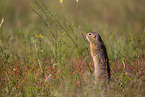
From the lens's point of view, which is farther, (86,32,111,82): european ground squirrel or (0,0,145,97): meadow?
(86,32,111,82): european ground squirrel

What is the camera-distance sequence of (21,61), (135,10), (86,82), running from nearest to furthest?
1. (86,82)
2. (21,61)
3. (135,10)

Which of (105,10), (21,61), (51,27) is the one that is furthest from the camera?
(105,10)

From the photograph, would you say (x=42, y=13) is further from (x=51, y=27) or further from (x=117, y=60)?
(x=117, y=60)

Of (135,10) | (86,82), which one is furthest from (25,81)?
(135,10)

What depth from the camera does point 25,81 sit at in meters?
3.41

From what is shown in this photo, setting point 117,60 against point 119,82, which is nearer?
point 119,82

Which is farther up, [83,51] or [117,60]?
[83,51]

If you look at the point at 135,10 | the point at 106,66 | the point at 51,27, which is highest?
the point at 51,27

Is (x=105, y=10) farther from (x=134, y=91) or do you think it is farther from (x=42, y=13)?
→ (x=134, y=91)

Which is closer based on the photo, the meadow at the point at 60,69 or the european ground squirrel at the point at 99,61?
the meadow at the point at 60,69

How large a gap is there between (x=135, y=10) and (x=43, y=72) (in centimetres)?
629

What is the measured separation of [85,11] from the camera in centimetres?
1023

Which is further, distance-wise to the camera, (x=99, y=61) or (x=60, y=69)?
(x=60, y=69)

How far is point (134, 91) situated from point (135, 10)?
257 inches
